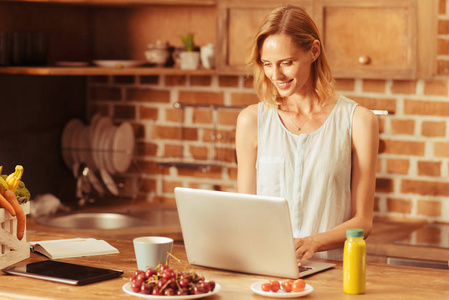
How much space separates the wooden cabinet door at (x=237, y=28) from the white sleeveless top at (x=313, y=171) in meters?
0.94

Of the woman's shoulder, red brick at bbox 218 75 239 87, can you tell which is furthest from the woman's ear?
red brick at bbox 218 75 239 87

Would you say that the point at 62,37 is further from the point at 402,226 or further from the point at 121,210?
the point at 402,226

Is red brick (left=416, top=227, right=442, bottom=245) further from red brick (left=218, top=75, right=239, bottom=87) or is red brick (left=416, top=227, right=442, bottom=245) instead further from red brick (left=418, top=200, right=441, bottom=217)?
red brick (left=218, top=75, right=239, bottom=87)

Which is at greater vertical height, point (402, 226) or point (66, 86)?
point (66, 86)

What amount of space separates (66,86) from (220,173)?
2.85 ft

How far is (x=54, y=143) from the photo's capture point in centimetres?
369

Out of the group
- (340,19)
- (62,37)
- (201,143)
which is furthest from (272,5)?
(62,37)

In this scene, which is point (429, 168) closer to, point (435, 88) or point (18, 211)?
point (435, 88)

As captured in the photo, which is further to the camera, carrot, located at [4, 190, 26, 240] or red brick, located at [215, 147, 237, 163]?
red brick, located at [215, 147, 237, 163]

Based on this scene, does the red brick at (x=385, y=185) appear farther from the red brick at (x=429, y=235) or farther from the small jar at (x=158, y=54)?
the small jar at (x=158, y=54)

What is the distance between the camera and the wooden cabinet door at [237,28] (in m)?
3.29

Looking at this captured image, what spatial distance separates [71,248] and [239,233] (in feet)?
1.89

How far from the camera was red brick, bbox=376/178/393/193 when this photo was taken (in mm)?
3443

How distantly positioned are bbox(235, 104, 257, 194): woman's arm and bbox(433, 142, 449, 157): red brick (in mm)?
1182
